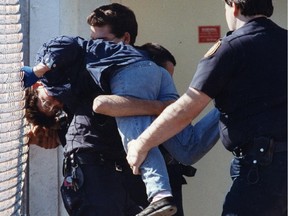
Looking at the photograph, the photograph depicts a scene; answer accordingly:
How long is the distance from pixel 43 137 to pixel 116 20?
93cm

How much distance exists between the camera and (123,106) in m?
4.38

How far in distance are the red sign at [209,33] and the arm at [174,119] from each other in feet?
7.08

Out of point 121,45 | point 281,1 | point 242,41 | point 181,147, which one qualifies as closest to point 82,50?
point 121,45

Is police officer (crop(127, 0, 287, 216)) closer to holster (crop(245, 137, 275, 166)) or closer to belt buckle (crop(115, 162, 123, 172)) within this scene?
holster (crop(245, 137, 275, 166))

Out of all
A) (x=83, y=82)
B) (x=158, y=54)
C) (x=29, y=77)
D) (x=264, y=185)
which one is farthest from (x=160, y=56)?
(x=264, y=185)

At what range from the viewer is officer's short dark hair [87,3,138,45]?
4.77 metres

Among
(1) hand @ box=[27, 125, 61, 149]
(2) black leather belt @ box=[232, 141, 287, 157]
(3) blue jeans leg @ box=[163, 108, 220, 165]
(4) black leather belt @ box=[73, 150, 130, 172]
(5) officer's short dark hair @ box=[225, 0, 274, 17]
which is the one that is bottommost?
(1) hand @ box=[27, 125, 61, 149]

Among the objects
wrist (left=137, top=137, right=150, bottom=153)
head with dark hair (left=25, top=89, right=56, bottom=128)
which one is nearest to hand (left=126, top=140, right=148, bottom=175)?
wrist (left=137, top=137, right=150, bottom=153)

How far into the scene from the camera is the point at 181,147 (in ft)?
14.7

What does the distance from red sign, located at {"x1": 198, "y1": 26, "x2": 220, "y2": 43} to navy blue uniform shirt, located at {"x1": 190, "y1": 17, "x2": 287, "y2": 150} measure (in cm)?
218

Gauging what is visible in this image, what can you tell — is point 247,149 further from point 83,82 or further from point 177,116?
Answer: point 83,82

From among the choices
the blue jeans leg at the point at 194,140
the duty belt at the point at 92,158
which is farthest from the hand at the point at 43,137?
the blue jeans leg at the point at 194,140

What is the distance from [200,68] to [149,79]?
601 millimetres

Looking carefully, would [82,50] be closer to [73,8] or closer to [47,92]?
[47,92]
